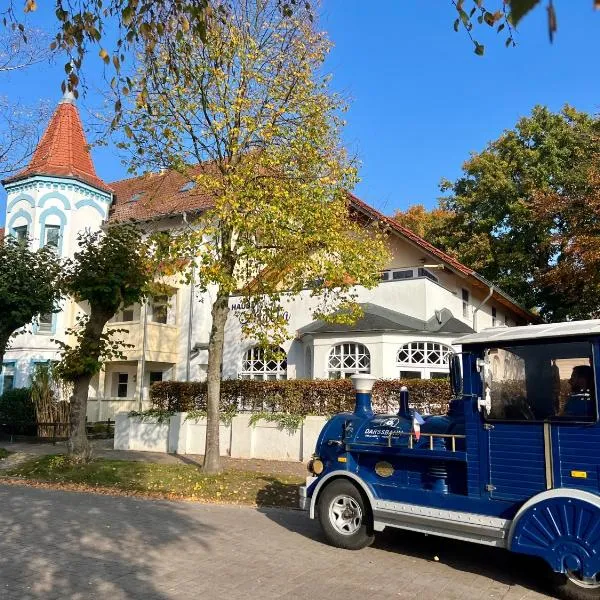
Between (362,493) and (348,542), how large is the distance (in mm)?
588

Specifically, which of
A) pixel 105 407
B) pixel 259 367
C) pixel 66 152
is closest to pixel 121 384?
pixel 105 407

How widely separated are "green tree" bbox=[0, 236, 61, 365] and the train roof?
1177cm

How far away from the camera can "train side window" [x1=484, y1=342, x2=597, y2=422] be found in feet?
18.7

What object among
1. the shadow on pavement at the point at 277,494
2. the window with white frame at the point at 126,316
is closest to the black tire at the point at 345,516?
the shadow on pavement at the point at 277,494

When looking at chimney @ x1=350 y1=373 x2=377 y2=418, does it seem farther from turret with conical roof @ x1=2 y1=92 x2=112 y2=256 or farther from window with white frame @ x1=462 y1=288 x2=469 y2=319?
turret with conical roof @ x1=2 y1=92 x2=112 y2=256

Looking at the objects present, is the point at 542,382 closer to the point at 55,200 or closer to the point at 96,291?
the point at 96,291

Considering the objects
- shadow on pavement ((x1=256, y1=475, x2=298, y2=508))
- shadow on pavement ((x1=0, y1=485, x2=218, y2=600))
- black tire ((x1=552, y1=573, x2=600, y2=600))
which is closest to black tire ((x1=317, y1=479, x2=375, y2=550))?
shadow on pavement ((x1=0, y1=485, x2=218, y2=600))

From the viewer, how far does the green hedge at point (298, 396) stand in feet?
46.0

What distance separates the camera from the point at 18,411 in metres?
22.2

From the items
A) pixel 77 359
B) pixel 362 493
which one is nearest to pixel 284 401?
pixel 77 359

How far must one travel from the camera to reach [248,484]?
11664 mm

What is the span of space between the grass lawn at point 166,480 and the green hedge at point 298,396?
8.74 ft

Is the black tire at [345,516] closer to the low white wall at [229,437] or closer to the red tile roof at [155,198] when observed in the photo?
the low white wall at [229,437]

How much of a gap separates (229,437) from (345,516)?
9.12 metres
